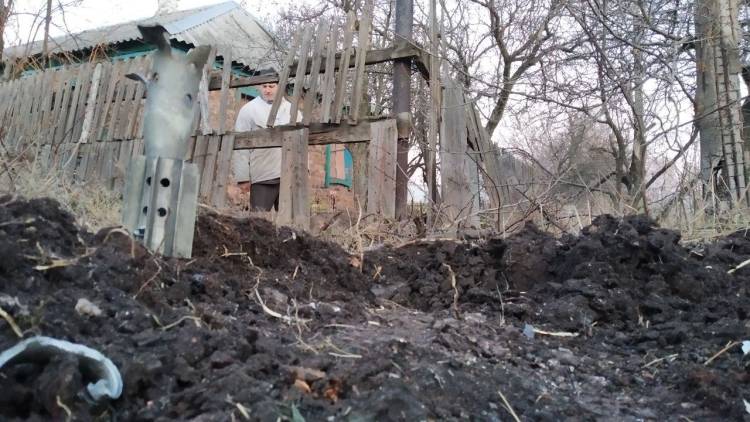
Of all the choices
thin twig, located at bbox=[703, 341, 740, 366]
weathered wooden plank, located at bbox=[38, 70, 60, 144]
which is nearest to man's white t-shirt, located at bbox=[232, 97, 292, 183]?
weathered wooden plank, located at bbox=[38, 70, 60, 144]

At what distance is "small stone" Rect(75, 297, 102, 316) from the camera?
1520 millimetres

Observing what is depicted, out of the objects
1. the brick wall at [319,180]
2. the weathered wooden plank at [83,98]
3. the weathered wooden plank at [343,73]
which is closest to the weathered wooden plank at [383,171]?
the weathered wooden plank at [343,73]

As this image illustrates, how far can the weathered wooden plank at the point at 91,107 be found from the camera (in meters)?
6.66

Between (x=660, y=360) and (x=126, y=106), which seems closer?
(x=660, y=360)

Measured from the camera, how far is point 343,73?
5.00 metres

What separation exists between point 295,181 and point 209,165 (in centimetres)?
94

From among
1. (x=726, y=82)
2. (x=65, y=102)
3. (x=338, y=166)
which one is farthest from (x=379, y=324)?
(x=338, y=166)

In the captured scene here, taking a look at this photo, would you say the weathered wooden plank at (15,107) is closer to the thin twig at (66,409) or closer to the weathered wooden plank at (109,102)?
the weathered wooden plank at (109,102)

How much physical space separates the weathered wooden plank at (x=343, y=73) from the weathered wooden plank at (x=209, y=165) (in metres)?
1.17

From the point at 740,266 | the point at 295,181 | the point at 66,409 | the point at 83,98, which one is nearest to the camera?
the point at 66,409

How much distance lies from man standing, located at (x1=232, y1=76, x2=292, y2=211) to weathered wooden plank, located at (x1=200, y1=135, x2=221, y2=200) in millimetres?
789

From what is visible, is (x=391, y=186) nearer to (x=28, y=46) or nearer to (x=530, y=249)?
(x=530, y=249)

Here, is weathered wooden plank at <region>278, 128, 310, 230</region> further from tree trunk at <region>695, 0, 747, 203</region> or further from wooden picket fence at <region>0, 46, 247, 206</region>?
tree trunk at <region>695, 0, 747, 203</region>

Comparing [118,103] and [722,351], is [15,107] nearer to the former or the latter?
[118,103]
